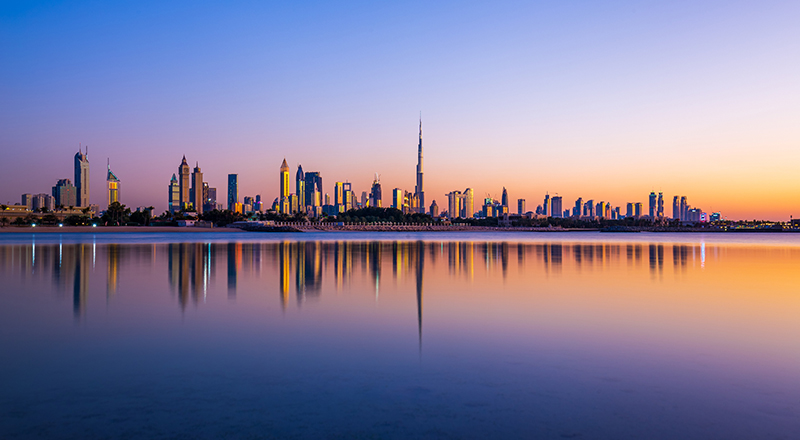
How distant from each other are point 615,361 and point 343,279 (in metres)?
14.6

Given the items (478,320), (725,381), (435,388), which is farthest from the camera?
(478,320)

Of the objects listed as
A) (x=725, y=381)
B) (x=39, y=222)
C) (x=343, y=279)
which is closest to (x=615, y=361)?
(x=725, y=381)

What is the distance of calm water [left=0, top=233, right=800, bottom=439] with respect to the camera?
6.27 meters

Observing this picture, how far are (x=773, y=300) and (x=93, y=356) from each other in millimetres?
19510

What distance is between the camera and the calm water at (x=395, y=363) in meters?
6.27

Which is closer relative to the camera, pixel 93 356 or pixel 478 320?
pixel 93 356

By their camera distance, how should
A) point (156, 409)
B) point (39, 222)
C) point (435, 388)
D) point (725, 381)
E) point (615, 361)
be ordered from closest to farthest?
1. point (156, 409)
2. point (435, 388)
3. point (725, 381)
4. point (615, 361)
5. point (39, 222)

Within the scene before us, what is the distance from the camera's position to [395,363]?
9.02 meters

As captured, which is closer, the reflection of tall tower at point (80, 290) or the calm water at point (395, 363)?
the calm water at point (395, 363)

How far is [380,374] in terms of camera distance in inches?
327

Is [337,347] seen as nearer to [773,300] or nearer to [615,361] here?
[615,361]

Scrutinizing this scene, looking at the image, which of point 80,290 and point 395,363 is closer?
point 395,363

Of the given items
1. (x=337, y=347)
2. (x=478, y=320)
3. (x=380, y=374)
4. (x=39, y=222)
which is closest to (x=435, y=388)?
(x=380, y=374)

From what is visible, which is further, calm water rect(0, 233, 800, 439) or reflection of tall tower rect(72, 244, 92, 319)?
reflection of tall tower rect(72, 244, 92, 319)
